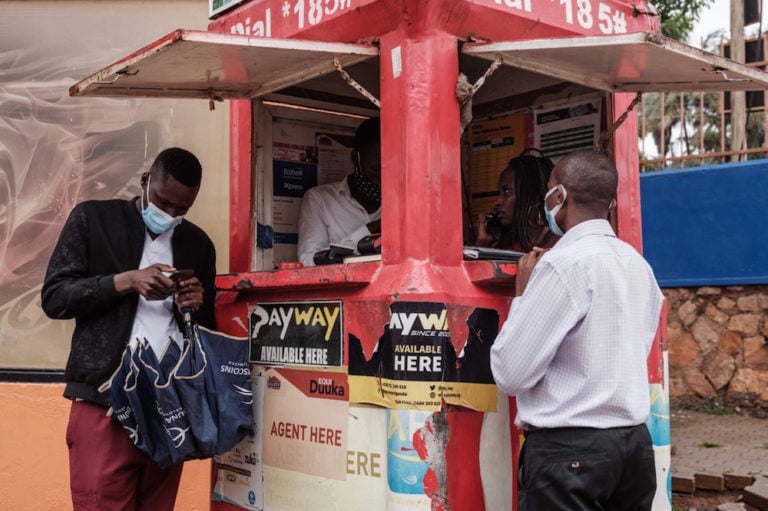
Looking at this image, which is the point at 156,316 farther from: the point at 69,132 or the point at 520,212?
the point at 69,132

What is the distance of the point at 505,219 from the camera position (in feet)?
11.9

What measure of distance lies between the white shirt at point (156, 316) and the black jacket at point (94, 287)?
1.5 inches

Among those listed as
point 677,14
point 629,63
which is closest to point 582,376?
point 629,63

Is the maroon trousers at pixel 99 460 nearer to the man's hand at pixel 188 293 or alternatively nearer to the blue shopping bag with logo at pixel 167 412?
the blue shopping bag with logo at pixel 167 412

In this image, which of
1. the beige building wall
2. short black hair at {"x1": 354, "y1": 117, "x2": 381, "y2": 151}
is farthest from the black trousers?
the beige building wall

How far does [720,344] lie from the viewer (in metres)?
8.10

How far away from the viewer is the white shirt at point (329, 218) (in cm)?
379

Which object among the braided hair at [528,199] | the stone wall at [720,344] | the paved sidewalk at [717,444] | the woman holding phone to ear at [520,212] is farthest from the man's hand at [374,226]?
the stone wall at [720,344]

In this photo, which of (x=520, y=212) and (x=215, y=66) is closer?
(x=215, y=66)

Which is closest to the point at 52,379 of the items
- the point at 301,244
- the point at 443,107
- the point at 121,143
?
the point at 121,143

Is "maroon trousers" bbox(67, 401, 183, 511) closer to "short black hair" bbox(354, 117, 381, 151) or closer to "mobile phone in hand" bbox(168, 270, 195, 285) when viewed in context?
"mobile phone in hand" bbox(168, 270, 195, 285)

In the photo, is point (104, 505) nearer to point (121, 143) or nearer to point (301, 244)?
point (301, 244)

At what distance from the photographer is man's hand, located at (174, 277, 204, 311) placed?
3041 millimetres

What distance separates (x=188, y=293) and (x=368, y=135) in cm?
123
